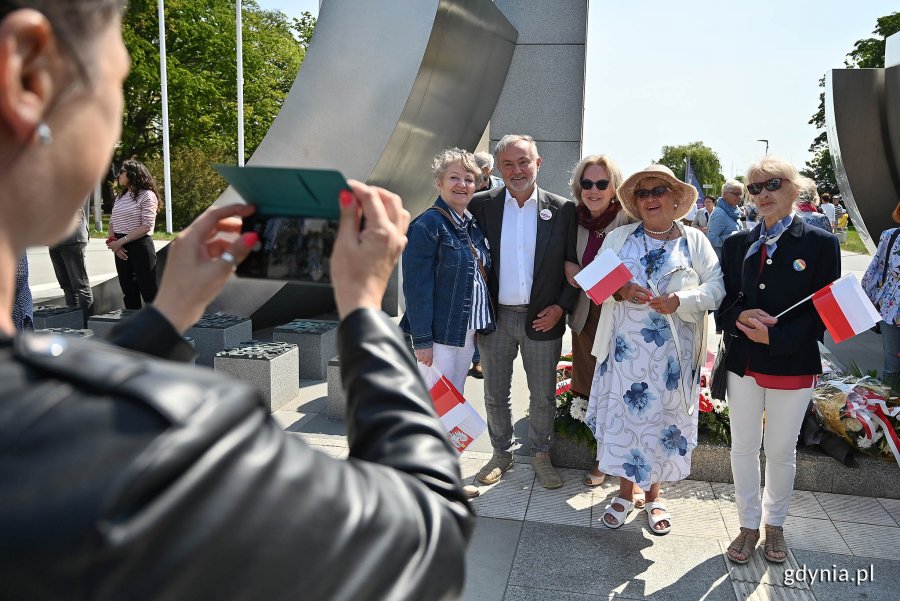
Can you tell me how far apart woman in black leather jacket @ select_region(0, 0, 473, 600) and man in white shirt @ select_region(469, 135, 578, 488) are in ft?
12.0

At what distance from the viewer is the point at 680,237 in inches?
155

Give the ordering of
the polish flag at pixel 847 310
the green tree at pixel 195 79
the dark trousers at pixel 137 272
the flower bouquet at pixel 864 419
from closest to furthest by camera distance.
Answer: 1. the polish flag at pixel 847 310
2. the flower bouquet at pixel 864 419
3. the dark trousers at pixel 137 272
4. the green tree at pixel 195 79

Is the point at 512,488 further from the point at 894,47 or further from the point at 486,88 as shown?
the point at 894,47

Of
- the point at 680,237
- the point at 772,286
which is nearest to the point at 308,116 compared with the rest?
the point at 680,237

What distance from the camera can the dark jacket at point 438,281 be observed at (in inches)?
167

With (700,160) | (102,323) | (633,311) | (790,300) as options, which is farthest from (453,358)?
(700,160)

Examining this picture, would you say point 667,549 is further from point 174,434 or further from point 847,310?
point 174,434

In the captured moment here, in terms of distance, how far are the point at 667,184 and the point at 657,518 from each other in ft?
6.03

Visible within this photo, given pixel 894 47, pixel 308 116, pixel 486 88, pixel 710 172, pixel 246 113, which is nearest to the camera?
pixel 308 116

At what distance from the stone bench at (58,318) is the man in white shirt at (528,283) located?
15.8ft

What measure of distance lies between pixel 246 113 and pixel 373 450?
31.4 meters

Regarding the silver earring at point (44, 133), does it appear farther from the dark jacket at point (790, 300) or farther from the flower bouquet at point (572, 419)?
the flower bouquet at point (572, 419)

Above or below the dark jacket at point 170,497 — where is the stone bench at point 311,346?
below

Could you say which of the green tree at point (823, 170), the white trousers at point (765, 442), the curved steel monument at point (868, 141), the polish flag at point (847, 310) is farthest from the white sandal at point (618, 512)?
the green tree at point (823, 170)
